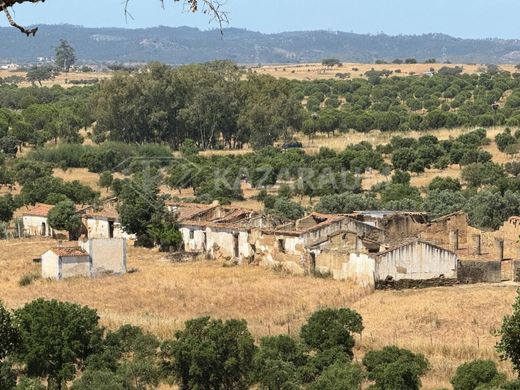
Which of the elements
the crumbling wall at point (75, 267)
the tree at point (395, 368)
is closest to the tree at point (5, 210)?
the crumbling wall at point (75, 267)

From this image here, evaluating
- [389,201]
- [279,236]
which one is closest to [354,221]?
[279,236]

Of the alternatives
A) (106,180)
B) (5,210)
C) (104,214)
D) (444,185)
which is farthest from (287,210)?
(106,180)

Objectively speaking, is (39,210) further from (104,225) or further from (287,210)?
(287,210)

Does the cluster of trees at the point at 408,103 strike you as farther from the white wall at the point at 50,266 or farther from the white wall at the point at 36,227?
the white wall at the point at 50,266

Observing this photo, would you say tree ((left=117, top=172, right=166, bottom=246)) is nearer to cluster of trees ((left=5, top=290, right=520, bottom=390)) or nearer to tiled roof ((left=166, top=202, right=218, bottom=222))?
tiled roof ((left=166, top=202, right=218, bottom=222))

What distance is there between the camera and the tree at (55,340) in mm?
26969

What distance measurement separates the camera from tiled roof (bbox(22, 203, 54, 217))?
5542cm

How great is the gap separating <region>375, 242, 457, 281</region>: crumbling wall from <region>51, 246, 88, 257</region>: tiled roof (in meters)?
10.8

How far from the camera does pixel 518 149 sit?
79125 millimetres

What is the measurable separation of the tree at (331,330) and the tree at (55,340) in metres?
5.04

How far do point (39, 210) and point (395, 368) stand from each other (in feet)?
110

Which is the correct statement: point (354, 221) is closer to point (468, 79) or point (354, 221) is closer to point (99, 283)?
point (99, 283)

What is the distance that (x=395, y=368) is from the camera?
996 inches

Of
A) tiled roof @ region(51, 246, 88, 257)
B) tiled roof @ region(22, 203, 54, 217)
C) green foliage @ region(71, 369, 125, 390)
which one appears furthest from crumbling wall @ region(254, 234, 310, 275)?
green foliage @ region(71, 369, 125, 390)
